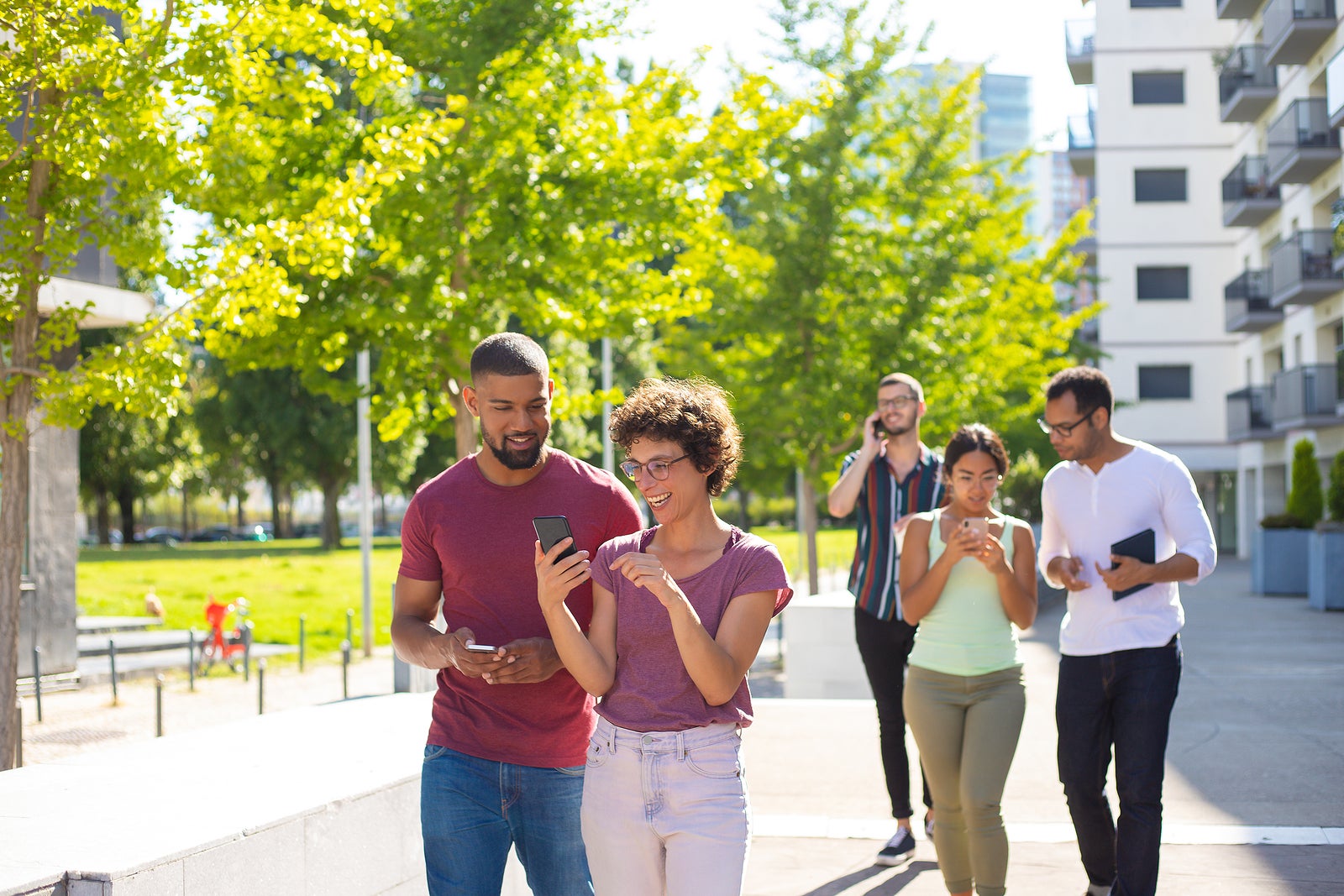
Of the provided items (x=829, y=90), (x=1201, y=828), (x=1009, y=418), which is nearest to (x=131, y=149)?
(x=1201, y=828)

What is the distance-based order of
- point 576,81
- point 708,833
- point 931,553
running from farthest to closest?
point 576,81 → point 931,553 → point 708,833

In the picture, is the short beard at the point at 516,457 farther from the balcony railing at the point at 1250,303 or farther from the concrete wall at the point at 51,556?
the balcony railing at the point at 1250,303

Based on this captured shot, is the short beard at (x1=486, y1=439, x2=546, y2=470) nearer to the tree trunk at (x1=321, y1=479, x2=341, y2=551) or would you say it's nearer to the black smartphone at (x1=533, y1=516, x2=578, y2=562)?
the black smartphone at (x1=533, y1=516, x2=578, y2=562)

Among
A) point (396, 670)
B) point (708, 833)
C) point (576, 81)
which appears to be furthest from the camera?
point (576, 81)

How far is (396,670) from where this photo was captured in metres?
9.42

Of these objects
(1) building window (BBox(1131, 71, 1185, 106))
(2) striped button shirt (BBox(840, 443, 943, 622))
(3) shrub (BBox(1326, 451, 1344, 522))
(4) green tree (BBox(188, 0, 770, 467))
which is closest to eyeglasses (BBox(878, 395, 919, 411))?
(2) striped button shirt (BBox(840, 443, 943, 622))

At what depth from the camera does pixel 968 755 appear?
5.06 meters

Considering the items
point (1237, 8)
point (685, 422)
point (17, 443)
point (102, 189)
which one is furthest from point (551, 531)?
point (1237, 8)

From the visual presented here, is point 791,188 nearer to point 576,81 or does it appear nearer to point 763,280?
point 763,280

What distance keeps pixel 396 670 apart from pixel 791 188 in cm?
992

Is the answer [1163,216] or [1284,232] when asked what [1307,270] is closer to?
[1284,232]

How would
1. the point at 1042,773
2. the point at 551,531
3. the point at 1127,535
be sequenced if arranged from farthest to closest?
1. the point at 1042,773
2. the point at 1127,535
3. the point at 551,531

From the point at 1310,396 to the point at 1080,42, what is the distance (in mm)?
19612

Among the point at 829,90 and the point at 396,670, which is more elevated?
the point at 829,90
